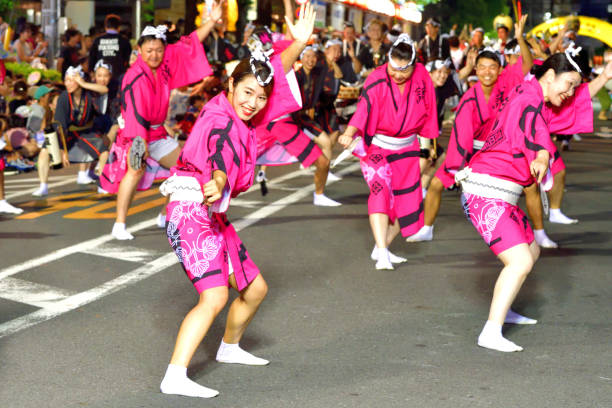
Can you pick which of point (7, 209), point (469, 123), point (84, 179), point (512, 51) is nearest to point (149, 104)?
point (7, 209)

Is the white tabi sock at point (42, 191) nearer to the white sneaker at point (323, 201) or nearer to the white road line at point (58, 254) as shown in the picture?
the white road line at point (58, 254)

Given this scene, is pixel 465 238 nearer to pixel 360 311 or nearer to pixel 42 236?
pixel 360 311

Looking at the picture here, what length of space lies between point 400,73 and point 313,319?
2.30 metres

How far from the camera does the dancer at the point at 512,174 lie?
5.10 meters

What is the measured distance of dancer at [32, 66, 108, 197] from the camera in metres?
10.5

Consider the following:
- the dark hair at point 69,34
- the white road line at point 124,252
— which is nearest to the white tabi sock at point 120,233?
the white road line at point 124,252

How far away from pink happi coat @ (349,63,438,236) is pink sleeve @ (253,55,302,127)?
2.40 metres

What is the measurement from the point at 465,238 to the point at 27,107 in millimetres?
6483

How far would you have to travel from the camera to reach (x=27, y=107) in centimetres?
1234

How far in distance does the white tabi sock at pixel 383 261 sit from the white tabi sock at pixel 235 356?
2.55 metres

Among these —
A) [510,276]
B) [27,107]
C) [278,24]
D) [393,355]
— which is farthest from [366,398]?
[278,24]

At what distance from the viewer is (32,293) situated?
6.33 metres

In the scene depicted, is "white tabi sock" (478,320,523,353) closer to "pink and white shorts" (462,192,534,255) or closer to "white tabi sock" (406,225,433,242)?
"pink and white shorts" (462,192,534,255)

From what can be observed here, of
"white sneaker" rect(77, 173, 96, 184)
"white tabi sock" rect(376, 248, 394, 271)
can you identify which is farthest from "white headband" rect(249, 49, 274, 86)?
"white sneaker" rect(77, 173, 96, 184)
